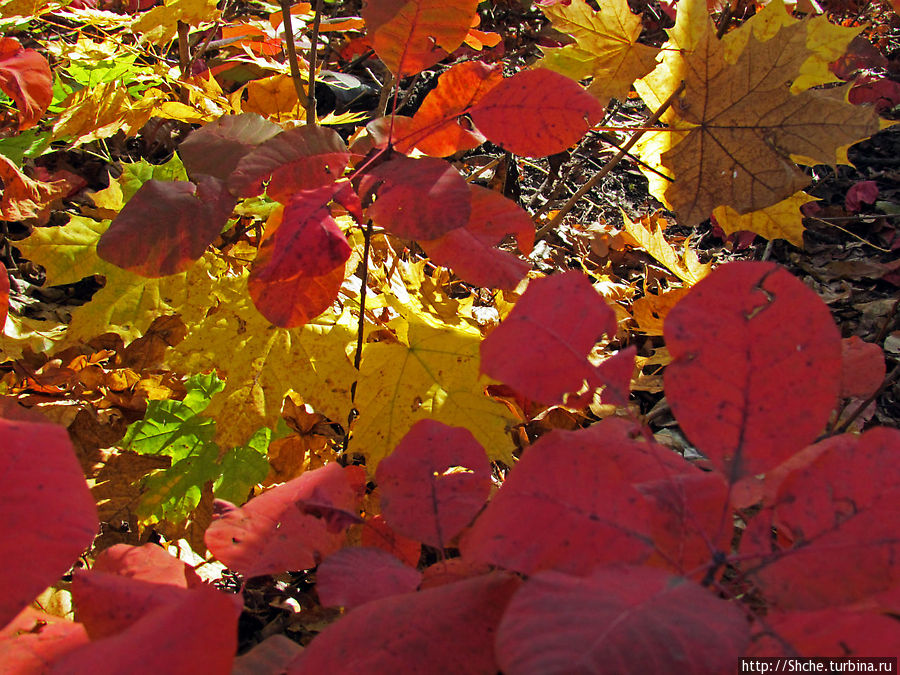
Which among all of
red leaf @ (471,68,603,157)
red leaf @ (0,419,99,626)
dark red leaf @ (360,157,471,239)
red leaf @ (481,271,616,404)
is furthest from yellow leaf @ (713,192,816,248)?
red leaf @ (0,419,99,626)

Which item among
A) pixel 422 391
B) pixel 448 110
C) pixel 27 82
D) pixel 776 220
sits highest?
pixel 448 110

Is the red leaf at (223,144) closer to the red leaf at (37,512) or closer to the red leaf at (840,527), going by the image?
the red leaf at (37,512)

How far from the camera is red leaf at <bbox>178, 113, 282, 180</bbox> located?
646 millimetres

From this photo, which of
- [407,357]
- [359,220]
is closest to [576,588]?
[359,220]

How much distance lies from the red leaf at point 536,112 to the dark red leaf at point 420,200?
0.08m

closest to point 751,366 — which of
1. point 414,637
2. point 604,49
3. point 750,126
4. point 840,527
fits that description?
point 840,527

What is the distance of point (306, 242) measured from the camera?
528 mm

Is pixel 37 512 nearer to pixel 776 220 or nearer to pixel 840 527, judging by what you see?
pixel 840 527

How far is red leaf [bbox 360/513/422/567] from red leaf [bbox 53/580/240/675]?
249 millimetres

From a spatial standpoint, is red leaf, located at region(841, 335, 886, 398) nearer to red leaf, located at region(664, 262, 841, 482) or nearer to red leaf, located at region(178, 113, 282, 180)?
red leaf, located at region(664, 262, 841, 482)

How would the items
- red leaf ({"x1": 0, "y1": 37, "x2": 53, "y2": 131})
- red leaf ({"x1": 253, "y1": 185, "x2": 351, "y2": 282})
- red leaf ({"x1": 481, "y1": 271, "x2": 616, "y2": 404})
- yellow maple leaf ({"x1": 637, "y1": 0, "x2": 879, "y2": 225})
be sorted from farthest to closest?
red leaf ({"x1": 0, "y1": 37, "x2": 53, "y2": 131}), yellow maple leaf ({"x1": 637, "y1": 0, "x2": 879, "y2": 225}), red leaf ({"x1": 253, "y1": 185, "x2": 351, "y2": 282}), red leaf ({"x1": 481, "y1": 271, "x2": 616, "y2": 404})

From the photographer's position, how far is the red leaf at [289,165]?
0.58 metres

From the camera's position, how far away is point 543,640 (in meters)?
0.27

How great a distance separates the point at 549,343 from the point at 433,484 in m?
0.16
